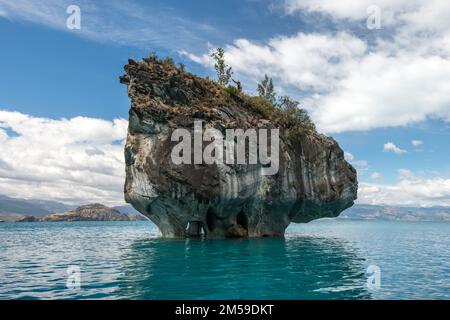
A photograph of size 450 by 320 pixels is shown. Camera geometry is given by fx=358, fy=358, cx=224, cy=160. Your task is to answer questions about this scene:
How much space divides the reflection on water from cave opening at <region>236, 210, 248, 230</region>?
13.8 metres

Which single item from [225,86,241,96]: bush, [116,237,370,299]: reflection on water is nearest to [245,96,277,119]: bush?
[225,86,241,96]: bush

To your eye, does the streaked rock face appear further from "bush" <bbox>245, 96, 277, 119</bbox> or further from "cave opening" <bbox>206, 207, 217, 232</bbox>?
"bush" <bbox>245, 96, 277, 119</bbox>

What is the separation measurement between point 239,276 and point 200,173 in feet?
63.2

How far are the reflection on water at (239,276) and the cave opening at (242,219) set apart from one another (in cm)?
1385

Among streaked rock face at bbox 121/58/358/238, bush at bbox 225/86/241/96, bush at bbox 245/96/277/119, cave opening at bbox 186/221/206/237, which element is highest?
bush at bbox 225/86/241/96

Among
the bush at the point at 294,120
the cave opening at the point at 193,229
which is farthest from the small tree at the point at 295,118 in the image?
the cave opening at the point at 193,229

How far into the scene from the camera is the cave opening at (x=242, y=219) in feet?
149

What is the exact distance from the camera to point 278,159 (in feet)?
147

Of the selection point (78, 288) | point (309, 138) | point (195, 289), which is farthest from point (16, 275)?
point (309, 138)

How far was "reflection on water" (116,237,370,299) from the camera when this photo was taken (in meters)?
16.3

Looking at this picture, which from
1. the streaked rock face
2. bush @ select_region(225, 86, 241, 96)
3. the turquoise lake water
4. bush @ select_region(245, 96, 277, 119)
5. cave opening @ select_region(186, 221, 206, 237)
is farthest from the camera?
bush @ select_region(245, 96, 277, 119)

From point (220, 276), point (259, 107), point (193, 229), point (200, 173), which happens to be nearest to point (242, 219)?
point (193, 229)

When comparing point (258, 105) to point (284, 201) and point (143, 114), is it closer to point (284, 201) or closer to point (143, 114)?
point (284, 201)
